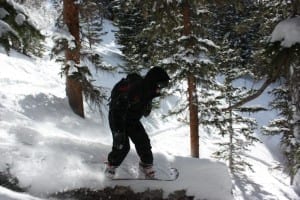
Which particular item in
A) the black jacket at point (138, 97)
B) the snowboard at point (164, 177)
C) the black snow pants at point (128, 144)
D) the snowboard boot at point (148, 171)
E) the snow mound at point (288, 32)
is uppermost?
the snow mound at point (288, 32)

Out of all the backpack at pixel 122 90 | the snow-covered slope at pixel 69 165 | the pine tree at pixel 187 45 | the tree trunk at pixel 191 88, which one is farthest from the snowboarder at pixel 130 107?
the tree trunk at pixel 191 88

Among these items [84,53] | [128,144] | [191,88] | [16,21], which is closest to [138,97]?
[128,144]

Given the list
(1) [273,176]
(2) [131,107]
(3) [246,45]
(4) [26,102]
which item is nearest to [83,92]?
(4) [26,102]

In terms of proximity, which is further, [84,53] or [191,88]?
[191,88]

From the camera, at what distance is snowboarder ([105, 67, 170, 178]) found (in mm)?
7176

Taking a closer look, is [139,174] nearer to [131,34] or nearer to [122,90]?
[122,90]

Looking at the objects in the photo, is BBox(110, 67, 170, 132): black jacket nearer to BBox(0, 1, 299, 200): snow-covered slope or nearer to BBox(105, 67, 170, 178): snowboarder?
BBox(105, 67, 170, 178): snowboarder

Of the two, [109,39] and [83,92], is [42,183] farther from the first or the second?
[109,39]

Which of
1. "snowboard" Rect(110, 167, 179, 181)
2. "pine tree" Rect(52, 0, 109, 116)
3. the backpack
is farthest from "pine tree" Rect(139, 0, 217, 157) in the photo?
the backpack

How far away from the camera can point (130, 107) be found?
286 inches

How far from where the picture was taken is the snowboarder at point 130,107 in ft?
23.5

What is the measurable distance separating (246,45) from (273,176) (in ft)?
63.6

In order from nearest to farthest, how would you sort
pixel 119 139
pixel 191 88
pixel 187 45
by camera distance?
pixel 119 139 < pixel 187 45 < pixel 191 88

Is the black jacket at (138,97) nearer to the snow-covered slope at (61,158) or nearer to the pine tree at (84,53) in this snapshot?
the snow-covered slope at (61,158)
